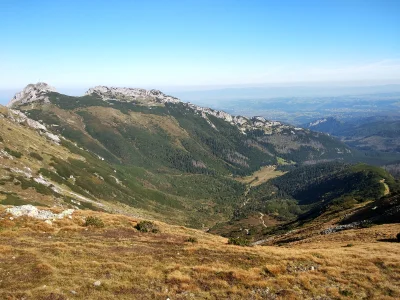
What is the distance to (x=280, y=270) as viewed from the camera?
96.0 ft

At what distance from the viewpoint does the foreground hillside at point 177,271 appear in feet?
80.0

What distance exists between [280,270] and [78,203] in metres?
146

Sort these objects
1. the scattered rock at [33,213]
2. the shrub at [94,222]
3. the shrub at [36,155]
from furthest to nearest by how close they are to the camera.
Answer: the shrub at [36,155]
the scattered rock at [33,213]
the shrub at [94,222]

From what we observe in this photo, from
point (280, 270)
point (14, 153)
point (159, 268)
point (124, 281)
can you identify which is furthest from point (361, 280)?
point (14, 153)

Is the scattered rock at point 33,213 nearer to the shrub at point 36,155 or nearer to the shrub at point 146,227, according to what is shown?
the shrub at point 146,227

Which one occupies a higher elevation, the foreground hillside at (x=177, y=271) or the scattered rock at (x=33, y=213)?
the foreground hillside at (x=177, y=271)

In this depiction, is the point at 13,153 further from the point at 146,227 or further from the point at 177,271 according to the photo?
the point at 177,271

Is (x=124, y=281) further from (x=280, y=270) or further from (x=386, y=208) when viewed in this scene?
(x=386, y=208)

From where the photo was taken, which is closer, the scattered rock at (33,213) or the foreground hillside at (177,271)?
the foreground hillside at (177,271)

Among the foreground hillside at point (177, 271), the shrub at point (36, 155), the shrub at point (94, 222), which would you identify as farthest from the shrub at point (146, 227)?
the shrub at point (36, 155)

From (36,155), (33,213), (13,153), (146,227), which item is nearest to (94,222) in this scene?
(146,227)

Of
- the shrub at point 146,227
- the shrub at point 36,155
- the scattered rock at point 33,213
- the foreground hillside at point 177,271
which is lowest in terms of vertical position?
the shrub at point 36,155

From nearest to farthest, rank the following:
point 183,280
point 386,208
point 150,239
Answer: point 183,280 < point 150,239 < point 386,208

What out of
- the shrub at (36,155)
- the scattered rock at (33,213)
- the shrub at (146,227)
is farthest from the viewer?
the shrub at (36,155)
